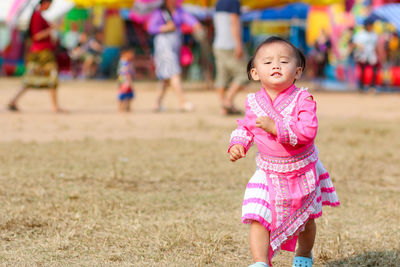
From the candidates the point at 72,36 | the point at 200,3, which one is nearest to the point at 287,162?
the point at 200,3

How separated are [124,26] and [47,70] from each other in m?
14.2

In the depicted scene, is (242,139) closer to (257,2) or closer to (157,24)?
(157,24)

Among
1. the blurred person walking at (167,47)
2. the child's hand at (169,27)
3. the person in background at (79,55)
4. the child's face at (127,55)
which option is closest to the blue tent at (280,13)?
the person in background at (79,55)

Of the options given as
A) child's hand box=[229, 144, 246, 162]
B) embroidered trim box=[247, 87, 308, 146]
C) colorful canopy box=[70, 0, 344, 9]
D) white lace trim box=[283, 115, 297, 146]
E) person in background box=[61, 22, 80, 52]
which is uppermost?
colorful canopy box=[70, 0, 344, 9]

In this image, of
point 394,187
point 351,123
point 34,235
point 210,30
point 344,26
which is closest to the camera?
point 34,235

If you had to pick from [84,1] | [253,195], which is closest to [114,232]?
[253,195]

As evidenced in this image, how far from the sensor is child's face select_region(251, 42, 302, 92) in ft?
8.35

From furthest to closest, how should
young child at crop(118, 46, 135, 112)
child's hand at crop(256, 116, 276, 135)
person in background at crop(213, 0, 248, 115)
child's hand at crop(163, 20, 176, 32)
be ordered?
child's hand at crop(163, 20, 176, 32) → young child at crop(118, 46, 135, 112) → person in background at crop(213, 0, 248, 115) → child's hand at crop(256, 116, 276, 135)

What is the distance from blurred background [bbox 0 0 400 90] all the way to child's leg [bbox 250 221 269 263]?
13135 mm

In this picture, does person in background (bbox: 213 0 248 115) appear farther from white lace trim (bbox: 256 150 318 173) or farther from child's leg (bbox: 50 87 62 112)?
white lace trim (bbox: 256 150 318 173)

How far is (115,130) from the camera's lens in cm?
746

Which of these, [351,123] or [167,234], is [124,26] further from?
[167,234]

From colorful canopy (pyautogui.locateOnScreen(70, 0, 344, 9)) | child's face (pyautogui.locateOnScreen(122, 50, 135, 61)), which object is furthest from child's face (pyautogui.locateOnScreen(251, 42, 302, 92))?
colorful canopy (pyautogui.locateOnScreen(70, 0, 344, 9))

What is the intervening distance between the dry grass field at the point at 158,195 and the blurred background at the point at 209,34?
8.94 meters
